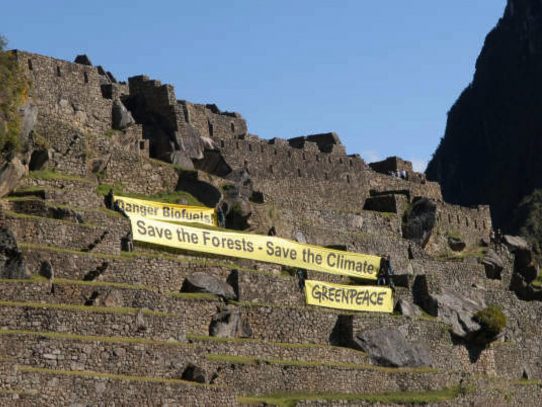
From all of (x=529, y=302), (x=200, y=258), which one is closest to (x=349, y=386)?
(x=200, y=258)

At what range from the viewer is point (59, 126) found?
52000 mm

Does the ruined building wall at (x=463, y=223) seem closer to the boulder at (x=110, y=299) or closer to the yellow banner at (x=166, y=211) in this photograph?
the yellow banner at (x=166, y=211)

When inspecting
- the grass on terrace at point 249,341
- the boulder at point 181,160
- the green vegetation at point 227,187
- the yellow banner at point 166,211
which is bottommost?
the grass on terrace at point 249,341

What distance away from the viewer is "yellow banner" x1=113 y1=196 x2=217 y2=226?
168 ft

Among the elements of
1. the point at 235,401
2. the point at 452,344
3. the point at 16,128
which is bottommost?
the point at 235,401

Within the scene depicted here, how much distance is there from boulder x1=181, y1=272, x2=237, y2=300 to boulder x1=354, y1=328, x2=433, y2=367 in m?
5.38

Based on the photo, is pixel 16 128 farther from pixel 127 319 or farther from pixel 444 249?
pixel 444 249

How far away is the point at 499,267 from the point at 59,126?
78.0ft

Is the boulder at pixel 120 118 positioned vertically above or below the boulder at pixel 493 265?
above

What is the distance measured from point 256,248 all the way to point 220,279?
4.54 metres

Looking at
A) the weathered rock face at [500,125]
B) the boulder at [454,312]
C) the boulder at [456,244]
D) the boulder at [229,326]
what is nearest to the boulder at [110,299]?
the boulder at [229,326]

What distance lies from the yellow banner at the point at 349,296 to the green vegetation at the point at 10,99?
11.1m

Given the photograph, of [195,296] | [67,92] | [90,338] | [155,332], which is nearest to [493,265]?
[67,92]

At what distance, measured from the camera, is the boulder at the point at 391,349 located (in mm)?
50969
